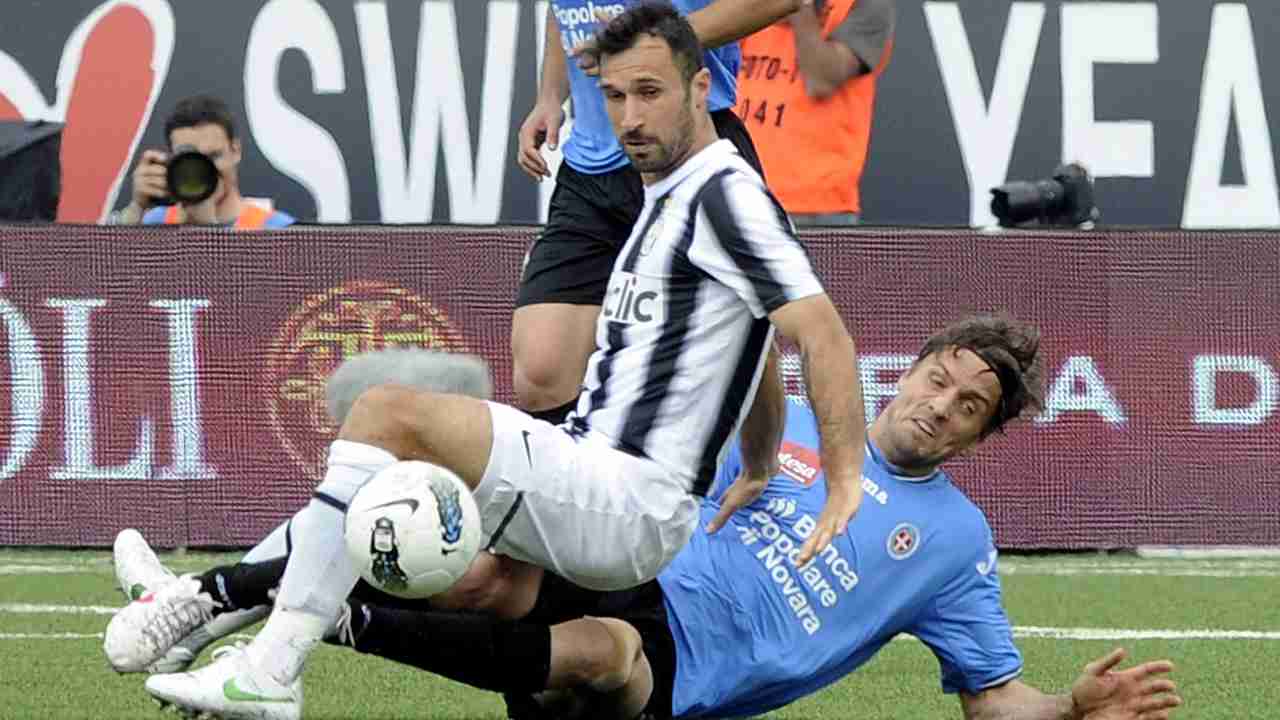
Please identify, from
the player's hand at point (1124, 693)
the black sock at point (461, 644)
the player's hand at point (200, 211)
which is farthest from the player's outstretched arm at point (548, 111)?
the player's hand at point (200, 211)

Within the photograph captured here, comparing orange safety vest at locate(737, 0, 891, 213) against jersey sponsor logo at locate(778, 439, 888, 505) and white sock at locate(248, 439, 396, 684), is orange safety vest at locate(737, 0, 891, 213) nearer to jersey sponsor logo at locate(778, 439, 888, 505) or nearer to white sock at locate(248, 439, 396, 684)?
jersey sponsor logo at locate(778, 439, 888, 505)

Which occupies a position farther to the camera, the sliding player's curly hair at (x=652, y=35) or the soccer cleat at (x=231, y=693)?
the sliding player's curly hair at (x=652, y=35)

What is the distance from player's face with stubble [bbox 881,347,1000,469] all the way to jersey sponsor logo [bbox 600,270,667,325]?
0.81 metres

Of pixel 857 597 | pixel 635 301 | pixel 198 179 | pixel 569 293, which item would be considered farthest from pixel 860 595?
pixel 198 179

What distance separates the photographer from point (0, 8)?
1184 centimetres

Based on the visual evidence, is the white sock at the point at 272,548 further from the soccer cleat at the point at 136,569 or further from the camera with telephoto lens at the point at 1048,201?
the camera with telephoto lens at the point at 1048,201

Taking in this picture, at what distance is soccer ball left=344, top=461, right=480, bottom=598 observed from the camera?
502 cm

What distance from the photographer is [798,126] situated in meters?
10.0

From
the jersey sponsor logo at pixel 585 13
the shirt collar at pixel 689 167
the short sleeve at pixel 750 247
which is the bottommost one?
the short sleeve at pixel 750 247

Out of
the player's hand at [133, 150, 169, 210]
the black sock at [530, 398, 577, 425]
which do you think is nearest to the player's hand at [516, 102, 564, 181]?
the black sock at [530, 398, 577, 425]

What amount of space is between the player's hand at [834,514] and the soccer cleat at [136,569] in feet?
5.28

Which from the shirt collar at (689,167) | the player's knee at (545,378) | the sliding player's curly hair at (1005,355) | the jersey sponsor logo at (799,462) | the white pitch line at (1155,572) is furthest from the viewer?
the white pitch line at (1155,572)

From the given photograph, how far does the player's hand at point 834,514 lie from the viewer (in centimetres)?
518

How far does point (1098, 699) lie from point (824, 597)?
2.20 ft
